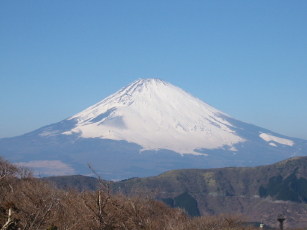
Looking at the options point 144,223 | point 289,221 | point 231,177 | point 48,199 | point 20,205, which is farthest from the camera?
point 231,177

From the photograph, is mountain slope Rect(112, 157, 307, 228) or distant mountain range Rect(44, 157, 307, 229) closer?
distant mountain range Rect(44, 157, 307, 229)

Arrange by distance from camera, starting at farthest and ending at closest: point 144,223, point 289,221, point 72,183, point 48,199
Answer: point 72,183
point 289,221
point 48,199
point 144,223

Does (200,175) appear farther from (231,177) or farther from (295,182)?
(295,182)

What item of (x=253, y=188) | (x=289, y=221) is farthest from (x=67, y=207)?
(x=253, y=188)

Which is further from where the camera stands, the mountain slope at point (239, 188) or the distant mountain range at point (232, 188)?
the mountain slope at point (239, 188)

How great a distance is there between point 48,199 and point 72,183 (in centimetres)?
6621

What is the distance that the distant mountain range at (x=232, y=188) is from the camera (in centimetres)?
9381

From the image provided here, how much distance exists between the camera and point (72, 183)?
92688mm

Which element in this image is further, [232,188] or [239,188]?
[232,188]

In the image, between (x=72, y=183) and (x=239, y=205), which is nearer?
(x=72, y=183)

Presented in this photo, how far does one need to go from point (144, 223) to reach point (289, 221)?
217ft

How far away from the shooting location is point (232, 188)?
350 feet

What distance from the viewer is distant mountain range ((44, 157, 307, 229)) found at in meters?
93.8

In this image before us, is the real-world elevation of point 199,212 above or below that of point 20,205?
below
